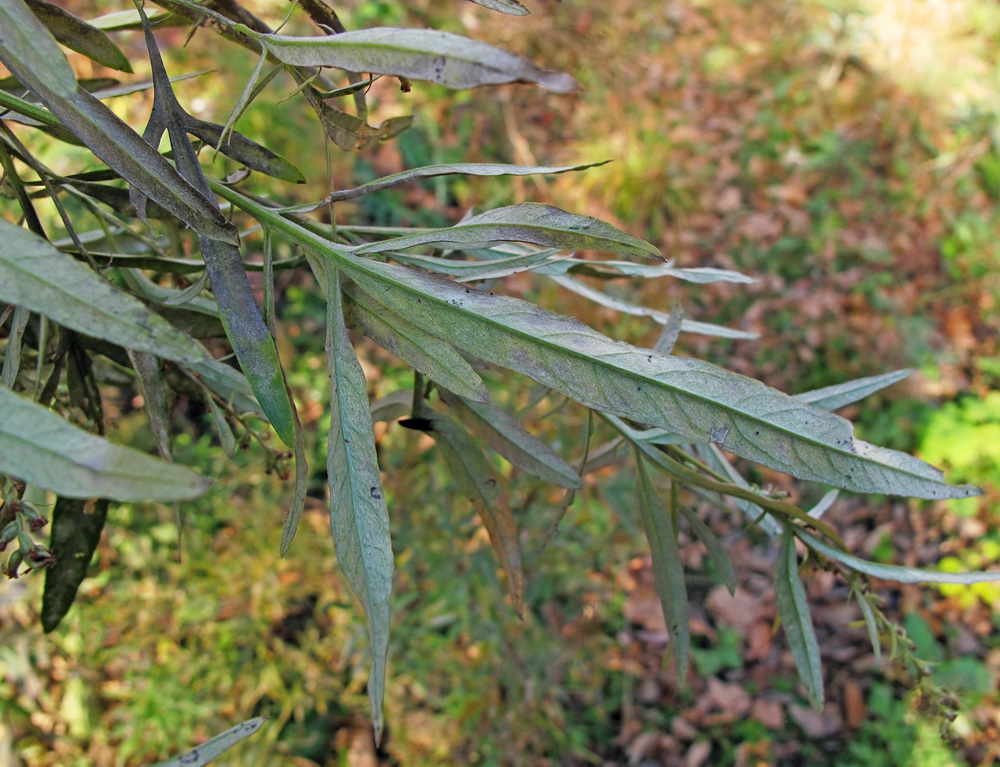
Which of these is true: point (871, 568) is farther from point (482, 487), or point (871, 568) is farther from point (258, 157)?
point (258, 157)

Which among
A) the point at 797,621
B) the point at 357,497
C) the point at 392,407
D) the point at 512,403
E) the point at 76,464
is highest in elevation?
the point at 76,464

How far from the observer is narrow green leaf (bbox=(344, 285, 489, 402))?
0.49 m

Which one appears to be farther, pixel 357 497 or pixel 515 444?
pixel 515 444

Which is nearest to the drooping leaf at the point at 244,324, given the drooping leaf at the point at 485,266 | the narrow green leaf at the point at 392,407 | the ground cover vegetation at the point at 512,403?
the ground cover vegetation at the point at 512,403

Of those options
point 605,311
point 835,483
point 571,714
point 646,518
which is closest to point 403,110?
point 605,311

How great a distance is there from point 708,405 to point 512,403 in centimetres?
142

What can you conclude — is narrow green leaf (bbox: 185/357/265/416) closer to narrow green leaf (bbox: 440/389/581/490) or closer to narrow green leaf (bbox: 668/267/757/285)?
narrow green leaf (bbox: 440/389/581/490)

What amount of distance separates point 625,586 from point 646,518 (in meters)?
1.65

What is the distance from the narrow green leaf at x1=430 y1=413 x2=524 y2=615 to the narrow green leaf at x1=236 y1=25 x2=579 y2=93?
12.5 inches

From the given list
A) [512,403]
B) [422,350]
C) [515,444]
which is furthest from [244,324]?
[512,403]

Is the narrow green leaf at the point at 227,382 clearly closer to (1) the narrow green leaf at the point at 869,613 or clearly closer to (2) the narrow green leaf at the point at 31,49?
(2) the narrow green leaf at the point at 31,49

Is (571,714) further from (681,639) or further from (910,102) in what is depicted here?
(910,102)

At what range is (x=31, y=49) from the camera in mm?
381

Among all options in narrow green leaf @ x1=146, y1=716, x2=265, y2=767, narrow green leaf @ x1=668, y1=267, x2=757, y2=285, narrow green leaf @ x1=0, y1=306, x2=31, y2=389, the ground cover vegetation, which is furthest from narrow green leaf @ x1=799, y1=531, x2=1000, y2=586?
narrow green leaf @ x1=0, y1=306, x2=31, y2=389
